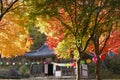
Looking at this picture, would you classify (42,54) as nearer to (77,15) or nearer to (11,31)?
(11,31)

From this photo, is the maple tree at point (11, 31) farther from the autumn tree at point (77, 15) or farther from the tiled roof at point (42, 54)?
the tiled roof at point (42, 54)

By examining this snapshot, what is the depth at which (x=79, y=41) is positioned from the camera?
2067 centimetres

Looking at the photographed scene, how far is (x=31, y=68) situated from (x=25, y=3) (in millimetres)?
28075

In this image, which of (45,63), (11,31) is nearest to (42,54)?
(45,63)

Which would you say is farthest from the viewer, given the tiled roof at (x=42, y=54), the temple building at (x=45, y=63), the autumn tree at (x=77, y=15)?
the tiled roof at (x=42, y=54)

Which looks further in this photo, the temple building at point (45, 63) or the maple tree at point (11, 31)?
the temple building at point (45, 63)

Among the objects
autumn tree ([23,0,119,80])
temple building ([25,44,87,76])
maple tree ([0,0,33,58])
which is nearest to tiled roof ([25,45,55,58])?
temple building ([25,44,87,76])

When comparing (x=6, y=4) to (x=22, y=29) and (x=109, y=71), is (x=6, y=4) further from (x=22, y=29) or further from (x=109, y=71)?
(x=109, y=71)

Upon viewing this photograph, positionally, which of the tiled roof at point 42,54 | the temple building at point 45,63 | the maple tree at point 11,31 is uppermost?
the maple tree at point 11,31

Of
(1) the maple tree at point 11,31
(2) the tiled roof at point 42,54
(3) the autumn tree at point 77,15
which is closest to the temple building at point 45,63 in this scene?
A: (2) the tiled roof at point 42,54

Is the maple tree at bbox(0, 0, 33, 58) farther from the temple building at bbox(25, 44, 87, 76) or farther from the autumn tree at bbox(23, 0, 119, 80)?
the temple building at bbox(25, 44, 87, 76)

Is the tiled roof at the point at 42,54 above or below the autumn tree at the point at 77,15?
below

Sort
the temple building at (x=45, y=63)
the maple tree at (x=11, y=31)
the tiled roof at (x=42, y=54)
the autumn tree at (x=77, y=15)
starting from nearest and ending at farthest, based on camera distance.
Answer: the autumn tree at (x=77, y=15) < the maple tree at (x=11, y=31) < the temple building at (x=45, y=63) < the tiled roof at (x=42, y=54)

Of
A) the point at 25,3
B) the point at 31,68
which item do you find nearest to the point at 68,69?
the point at 31,68
